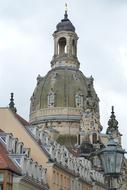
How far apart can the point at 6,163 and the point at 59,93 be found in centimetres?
9059

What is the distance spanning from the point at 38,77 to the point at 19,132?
83499mm

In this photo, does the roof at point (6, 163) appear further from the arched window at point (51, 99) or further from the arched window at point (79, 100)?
the arched window at point (51, 99)

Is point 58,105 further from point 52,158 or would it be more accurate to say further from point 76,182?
point 52,158

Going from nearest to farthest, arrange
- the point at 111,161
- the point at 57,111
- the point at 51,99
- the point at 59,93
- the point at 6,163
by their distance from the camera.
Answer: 1. the point at 111,161
2. the point at 6,163
3. the point at 57,111
4. the point at 51,99
5. the point at 59,93

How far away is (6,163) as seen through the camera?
42.9 meters

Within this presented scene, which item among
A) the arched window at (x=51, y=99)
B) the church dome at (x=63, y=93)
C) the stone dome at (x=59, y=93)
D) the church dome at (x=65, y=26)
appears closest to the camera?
the church dome at (x=63, y=93)

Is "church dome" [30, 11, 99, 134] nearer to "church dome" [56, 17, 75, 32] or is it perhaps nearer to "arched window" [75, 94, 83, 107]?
"arched window" [75, 94, 83, 107]

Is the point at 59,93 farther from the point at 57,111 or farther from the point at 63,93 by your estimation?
the point at 57,111

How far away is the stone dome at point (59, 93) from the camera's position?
130875mm

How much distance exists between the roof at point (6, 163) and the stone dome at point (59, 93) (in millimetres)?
81677

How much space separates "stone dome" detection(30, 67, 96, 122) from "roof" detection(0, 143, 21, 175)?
81677 millimetres

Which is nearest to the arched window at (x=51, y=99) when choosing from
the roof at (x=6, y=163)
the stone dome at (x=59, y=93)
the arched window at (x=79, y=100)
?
the stone dome at (x=59, y=93)

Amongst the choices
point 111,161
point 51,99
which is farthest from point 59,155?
point 51,99

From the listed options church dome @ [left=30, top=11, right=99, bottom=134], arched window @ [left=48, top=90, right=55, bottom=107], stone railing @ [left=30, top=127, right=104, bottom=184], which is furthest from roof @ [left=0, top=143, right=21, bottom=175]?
arched window @ [left=48, top=90, right=55, bottom=107]
